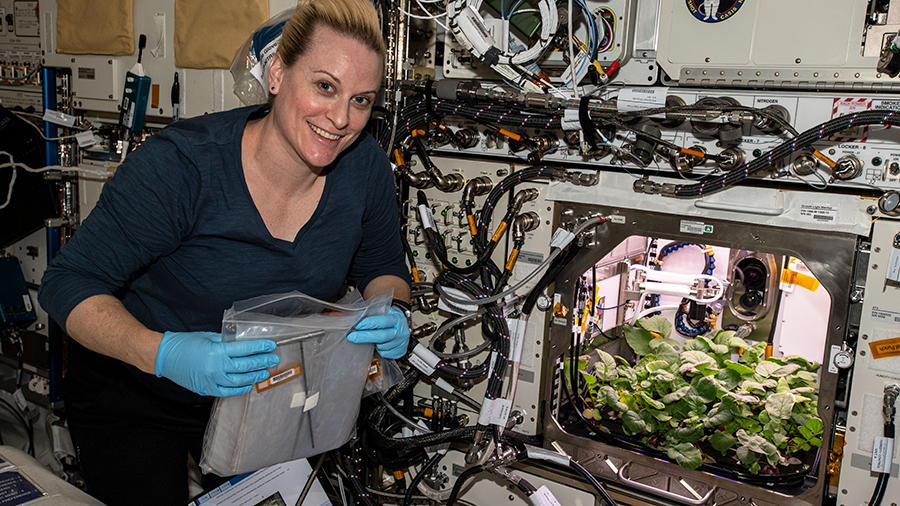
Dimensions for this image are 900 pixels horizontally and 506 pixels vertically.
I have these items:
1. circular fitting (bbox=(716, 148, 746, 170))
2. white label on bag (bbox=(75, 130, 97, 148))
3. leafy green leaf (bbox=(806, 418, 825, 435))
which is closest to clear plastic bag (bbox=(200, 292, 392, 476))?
circular fitting (bbox=(716, 148, 746, 170))

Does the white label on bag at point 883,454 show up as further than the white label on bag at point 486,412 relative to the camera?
No

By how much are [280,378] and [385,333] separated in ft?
1.28

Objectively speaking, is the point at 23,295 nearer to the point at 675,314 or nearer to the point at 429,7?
the point at 429,7

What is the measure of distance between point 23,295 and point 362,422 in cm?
269

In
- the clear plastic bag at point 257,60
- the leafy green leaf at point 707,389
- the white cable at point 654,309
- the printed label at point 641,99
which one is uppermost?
the clear plastic bag at point 257,60

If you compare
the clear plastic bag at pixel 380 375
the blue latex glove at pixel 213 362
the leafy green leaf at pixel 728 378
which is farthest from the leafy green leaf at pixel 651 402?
the blue latex glove at pixel 213 362

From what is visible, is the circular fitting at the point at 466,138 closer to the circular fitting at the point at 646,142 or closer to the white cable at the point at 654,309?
the circular fitting at the point at 646,142

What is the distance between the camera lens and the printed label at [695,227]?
240 centimetres

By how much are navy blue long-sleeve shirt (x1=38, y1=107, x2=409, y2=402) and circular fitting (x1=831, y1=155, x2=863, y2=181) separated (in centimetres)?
167

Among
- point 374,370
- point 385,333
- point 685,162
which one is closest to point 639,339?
point 685,162

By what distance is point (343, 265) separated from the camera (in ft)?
7.62

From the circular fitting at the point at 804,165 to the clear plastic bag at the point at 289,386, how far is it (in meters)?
1.57

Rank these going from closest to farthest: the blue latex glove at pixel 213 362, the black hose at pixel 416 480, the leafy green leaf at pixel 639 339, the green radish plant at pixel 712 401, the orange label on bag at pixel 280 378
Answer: the blue latex glove at pixel 213 362, the orange label on bag at pixel 280 378, the green radish plant at pixel 712 401, the black hose at pixel 416 480, the leafy green leaf at pixel 639 339

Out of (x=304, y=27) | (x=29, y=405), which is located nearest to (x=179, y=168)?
(x=304, y=27)
